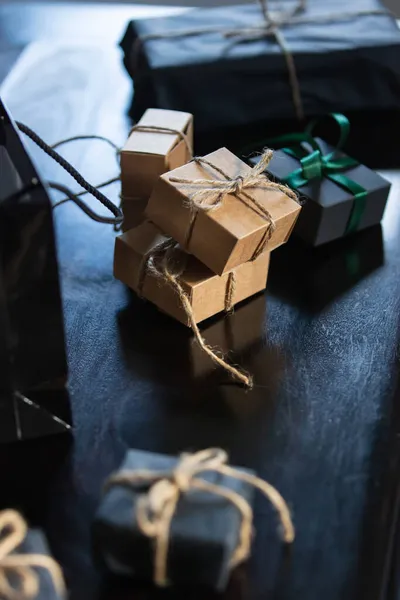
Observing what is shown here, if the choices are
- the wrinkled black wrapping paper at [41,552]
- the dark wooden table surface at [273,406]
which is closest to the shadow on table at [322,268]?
the dark wooden table surface at [273,406]

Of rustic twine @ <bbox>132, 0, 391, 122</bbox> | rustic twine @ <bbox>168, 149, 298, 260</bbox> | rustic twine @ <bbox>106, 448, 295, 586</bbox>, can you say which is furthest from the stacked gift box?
rustic twine @ <bbox>132, 0, 391, 122</bbox>

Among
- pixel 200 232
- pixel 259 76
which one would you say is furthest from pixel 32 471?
pixel 259 76

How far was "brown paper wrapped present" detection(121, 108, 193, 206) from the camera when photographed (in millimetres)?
790

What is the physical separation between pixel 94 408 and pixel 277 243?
0.22 meters

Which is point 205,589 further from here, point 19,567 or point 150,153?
point 150,153

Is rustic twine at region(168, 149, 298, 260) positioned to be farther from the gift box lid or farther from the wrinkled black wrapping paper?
the wrinkled black wrapping paper

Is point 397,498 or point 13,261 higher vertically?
point 13,261

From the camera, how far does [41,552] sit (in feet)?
1.62

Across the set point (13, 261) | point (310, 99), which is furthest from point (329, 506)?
point (310, 99)

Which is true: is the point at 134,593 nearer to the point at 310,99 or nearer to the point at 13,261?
the point at 13,261

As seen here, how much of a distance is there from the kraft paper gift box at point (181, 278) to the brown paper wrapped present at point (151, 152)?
6 cm

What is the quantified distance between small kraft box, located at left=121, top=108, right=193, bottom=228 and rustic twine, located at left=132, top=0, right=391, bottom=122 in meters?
0.27

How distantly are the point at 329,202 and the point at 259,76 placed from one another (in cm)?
30

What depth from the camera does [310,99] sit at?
108cm
